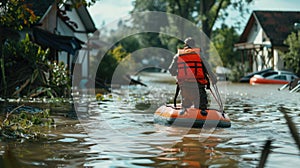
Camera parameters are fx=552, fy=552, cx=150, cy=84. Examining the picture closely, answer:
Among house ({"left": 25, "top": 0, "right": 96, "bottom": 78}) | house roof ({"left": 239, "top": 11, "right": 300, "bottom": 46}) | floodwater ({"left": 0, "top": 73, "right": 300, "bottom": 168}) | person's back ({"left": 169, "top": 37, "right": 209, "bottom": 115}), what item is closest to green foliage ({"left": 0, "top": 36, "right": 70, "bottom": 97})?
house ({"left": 25, "top": 0, "right": 96, "bottom": 78})

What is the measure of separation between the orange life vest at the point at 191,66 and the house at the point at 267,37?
1569 inches

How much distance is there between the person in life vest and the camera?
42.7 ft

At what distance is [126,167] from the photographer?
24.8ft

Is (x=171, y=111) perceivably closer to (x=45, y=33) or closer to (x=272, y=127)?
(x=272, y=127)

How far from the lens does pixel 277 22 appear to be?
57.0 m

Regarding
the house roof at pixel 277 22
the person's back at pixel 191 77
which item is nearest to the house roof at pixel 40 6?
the person's back at pixel 191 77

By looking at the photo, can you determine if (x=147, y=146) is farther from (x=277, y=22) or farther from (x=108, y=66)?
(x=277, y=22)

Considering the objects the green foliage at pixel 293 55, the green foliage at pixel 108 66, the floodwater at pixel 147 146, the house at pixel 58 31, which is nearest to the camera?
the floodwater at pixel 147 146

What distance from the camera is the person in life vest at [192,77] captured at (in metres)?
13.0

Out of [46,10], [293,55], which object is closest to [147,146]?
[46,10]

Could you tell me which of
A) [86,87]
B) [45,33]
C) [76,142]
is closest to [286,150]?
[76,142]

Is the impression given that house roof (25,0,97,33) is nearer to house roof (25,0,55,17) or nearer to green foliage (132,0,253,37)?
house roof (25,0,55,17)

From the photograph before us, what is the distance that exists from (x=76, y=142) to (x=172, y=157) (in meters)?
2.40

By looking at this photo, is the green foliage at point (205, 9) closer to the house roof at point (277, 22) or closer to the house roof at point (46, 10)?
the house roof at point (277, 22)
